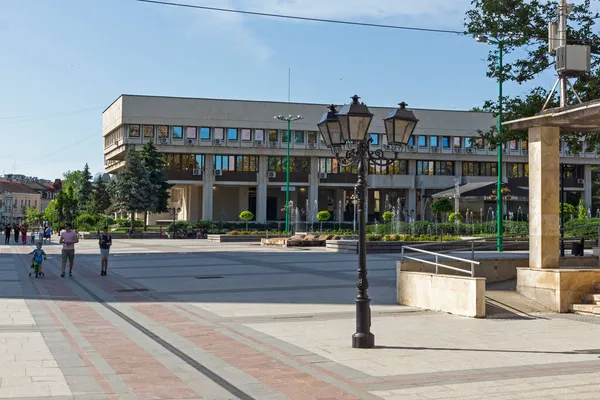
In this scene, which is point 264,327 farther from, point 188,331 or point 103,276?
point 103,276

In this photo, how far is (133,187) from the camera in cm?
6481

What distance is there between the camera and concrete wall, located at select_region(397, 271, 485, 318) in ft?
42.8

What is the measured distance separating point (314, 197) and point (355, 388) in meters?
67.8

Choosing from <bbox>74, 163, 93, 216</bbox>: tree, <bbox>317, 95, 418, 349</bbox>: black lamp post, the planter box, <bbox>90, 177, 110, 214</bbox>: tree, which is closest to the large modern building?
<bbox>90, 177, 110, 214</bbox>: tree

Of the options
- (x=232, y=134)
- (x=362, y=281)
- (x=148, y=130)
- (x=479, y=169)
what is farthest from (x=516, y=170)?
(x=362, y=281)

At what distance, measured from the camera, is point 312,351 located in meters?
9.61

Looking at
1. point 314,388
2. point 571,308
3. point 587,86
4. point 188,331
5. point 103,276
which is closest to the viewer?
point 314,388

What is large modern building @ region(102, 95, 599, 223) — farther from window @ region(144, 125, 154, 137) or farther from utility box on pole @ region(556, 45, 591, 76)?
utility box on pole @ region(556, 45, 591, 76)

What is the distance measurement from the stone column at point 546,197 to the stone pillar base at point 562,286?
1.42ft

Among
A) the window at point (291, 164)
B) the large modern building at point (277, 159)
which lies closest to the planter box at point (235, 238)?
the large modern building at point (277, 159)

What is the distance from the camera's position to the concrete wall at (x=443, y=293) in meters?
13.1

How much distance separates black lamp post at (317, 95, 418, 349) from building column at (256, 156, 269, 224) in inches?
2442

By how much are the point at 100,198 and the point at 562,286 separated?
264ft

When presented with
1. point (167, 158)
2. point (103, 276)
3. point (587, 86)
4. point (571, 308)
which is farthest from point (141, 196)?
point (571, 308)
